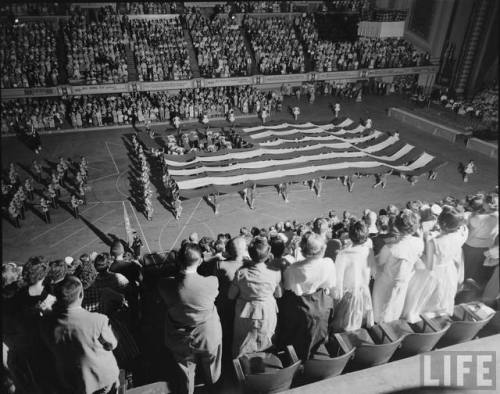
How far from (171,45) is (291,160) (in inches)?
581

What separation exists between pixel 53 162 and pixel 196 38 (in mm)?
13914

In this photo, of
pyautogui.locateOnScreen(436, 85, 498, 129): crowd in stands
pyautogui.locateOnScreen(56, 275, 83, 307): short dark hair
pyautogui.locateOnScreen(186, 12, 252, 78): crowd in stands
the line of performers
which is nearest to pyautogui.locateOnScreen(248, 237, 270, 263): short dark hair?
pyautogui.locateOnScreen(56, 275, 83, 307): short dark hair

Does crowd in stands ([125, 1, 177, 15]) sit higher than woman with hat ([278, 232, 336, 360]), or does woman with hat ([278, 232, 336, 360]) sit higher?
crowd in stands ([125, 1, 177, 15])

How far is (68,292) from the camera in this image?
131 inches

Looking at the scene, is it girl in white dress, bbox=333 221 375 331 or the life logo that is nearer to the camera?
the life logo

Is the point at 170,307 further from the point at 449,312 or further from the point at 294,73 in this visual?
the point at 294,73

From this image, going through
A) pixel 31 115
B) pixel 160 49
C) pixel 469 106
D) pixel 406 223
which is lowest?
pixel 31 115

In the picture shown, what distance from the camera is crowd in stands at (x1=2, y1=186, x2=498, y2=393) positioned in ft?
12.3

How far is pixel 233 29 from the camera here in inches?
1049

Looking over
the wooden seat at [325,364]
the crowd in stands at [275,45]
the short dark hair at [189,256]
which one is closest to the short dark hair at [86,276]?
the short dark hair at [189,256]

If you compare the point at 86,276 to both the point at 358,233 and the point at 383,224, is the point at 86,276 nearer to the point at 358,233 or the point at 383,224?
the point at 358,233

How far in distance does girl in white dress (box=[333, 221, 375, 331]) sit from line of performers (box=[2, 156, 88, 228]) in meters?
10.2

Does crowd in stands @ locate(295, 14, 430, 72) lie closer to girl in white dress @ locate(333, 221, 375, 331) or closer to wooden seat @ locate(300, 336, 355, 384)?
girl in white dress @ locate(333, 221, 375, 331)

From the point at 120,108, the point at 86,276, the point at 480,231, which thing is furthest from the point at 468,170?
the point at 120,108
